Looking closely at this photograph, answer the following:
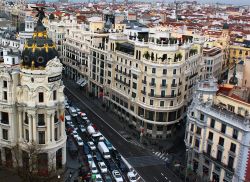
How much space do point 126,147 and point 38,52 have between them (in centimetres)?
4492

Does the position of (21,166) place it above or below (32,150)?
below

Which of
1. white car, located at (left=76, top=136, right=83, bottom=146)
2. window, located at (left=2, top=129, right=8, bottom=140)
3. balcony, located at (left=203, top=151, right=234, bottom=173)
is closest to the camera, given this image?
balcony, located at (left=203, top=151, right=234, bottom=173)

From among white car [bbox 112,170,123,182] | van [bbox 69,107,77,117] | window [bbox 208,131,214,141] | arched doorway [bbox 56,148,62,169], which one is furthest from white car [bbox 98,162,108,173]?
van [bbox 69,107,77,117]

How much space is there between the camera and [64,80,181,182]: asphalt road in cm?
9662

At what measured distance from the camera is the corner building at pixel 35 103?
8369cm

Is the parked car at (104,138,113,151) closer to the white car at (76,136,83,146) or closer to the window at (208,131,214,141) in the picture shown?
the white car at (76,136,83,146)

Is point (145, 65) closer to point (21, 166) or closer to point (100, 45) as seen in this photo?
point (100, 45)

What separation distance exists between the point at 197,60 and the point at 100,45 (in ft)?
138

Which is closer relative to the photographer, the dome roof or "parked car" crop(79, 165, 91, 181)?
the dome roof

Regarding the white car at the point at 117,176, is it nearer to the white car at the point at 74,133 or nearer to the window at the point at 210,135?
the white car at the point at 74,133

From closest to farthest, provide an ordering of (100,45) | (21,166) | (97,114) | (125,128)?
(21,166), (125,128), (97,114), (100,45)

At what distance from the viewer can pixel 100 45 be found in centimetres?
14962

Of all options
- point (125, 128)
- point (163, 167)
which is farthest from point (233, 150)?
point (125, 128)

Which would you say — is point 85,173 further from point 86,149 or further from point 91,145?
point 91,145
